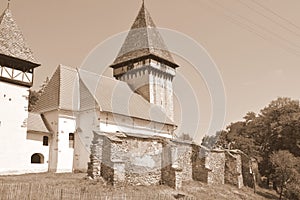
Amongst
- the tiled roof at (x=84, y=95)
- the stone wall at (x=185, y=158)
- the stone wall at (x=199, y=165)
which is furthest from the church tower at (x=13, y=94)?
the stone wall at (x=199, y=165)

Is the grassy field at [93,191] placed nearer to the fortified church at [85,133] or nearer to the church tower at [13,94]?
the fortified church at [85,133]

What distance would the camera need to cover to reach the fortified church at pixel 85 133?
60.5 ft

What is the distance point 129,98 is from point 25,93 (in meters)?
12.8

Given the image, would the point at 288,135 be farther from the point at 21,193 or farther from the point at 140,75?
the point at 21,193

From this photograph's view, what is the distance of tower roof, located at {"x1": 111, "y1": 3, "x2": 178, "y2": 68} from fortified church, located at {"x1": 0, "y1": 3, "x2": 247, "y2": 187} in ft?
23.9

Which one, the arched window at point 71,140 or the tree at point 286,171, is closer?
the arched window at point 71,140

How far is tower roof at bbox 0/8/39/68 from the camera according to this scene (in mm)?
22406

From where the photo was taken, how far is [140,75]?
39.5 meters

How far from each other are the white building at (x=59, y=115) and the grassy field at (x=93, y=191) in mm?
3844

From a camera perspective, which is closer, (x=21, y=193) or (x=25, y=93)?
(x=21, y=193)

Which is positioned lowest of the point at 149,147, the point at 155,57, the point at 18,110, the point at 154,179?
the point at 154,179

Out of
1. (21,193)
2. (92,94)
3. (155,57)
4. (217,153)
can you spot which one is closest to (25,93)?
(92,94)

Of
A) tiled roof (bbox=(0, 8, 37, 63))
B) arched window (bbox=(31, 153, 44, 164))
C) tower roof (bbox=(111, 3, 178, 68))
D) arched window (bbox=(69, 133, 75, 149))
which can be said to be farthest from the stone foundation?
tower roof (bbox=(111, 3, 178, 68))

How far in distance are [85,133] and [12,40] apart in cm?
963
